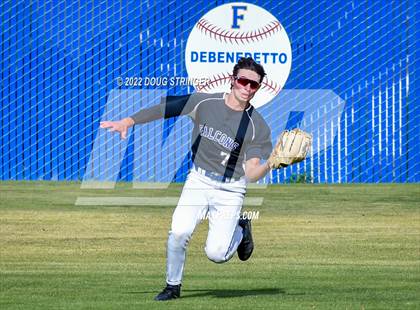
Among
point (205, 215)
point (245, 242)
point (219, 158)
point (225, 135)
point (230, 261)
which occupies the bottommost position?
point (230, 261)

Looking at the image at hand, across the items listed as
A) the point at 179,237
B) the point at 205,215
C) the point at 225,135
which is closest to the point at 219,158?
the point at 225,135

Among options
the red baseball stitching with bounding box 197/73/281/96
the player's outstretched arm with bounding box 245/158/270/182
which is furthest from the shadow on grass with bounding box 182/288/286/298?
the red baseball stitching with bounding box 197/73/281/96

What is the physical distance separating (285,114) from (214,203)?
933 cm

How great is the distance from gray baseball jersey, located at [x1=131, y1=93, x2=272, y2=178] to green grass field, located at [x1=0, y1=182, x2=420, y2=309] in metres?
1.07

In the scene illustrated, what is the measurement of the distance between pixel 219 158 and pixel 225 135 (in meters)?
0.19

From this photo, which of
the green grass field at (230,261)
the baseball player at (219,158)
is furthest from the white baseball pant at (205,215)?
the green grass field at (230,261)

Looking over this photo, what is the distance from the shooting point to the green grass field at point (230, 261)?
10.3 m

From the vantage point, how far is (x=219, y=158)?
10.2 m

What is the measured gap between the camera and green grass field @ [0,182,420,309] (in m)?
10.3

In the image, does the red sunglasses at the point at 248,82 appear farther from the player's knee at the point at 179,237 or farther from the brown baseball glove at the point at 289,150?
the player's knee at the point at 179,237

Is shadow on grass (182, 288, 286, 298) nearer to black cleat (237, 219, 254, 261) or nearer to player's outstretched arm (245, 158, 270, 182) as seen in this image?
black cleat (237, 219, 254, 261)

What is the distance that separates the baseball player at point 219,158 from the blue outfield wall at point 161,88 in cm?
856

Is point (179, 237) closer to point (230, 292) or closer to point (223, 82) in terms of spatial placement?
point (230, 292)

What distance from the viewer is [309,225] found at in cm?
1622
